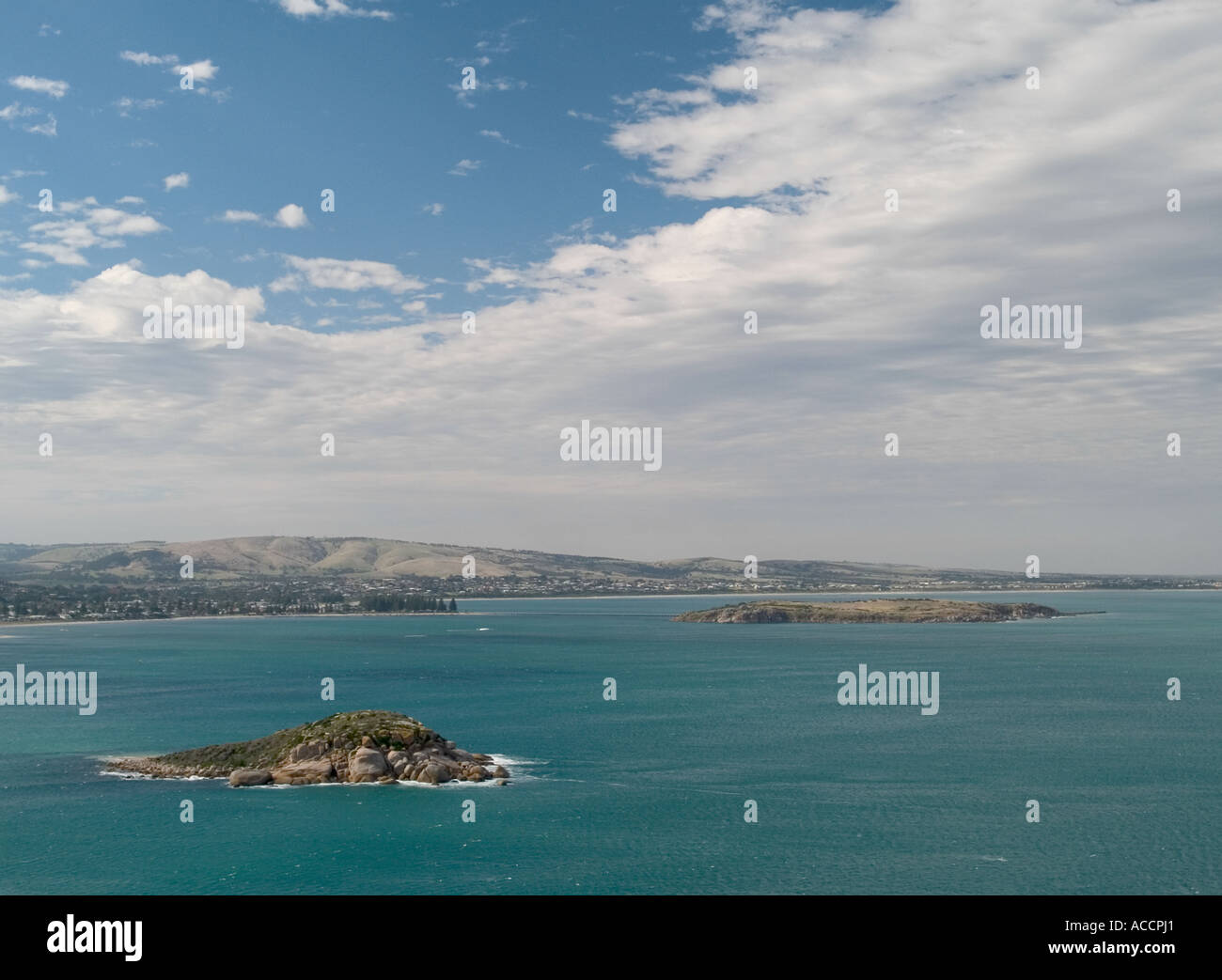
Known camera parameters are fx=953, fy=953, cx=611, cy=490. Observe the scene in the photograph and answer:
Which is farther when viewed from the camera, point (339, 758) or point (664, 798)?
point (339, 758)

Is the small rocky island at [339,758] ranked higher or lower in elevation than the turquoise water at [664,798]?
higher

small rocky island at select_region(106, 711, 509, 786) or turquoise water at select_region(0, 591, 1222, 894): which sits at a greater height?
small rocky island at select_region(106, 711, 509, 786)

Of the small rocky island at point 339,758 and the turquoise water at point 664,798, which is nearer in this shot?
the turquoise water at point 664,798

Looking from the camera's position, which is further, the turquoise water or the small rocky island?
the small rocky island

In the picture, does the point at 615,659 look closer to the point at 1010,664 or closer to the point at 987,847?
the point at 1010,664
